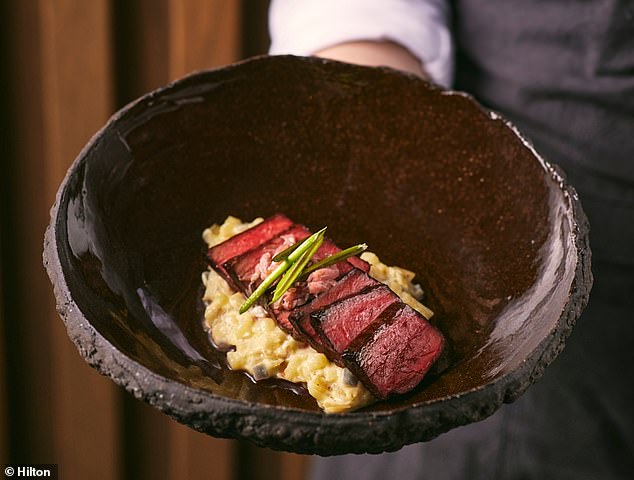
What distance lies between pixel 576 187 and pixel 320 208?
661 mm

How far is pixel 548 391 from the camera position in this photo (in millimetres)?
1921

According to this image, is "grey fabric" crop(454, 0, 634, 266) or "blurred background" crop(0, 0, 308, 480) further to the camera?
"blurred background" crop(0, 0, 308, 480)

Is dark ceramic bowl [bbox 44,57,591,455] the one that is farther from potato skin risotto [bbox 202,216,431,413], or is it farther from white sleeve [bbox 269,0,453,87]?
→ white sleeve [bbox 269,0,453,87]

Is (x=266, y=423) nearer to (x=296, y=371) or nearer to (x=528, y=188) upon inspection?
(x=296, y=371)

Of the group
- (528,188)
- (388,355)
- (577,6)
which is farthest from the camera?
(577,6)

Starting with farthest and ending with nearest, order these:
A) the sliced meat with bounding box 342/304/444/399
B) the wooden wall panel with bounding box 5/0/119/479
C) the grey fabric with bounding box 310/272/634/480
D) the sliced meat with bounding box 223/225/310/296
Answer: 1. the wooden wall panel with bounding box 5/0/119/479
2. the grey fabric with bounding box 310/272/634/480
3. the sliced meat with bounding box 223/225/310/296
4. the sliced meat with bounding box 342/304/444/399

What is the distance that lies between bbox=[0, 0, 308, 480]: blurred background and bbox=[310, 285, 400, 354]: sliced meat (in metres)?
1.36

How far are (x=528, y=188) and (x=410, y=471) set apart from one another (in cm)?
98

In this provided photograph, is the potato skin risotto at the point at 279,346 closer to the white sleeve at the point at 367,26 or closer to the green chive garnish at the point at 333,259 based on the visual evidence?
the green chive garnish at the point at 333,259

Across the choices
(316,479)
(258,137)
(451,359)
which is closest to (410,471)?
(316,479)

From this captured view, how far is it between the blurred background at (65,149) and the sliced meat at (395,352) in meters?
1.39

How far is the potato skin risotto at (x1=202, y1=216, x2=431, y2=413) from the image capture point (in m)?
1.17

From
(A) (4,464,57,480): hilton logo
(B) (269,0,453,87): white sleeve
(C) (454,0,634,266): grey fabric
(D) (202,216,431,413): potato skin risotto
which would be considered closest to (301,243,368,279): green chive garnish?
(D) (202,216,431,413): potato skin risotto

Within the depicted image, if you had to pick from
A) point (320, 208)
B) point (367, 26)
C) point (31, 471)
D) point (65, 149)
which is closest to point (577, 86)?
point (367, 26)
